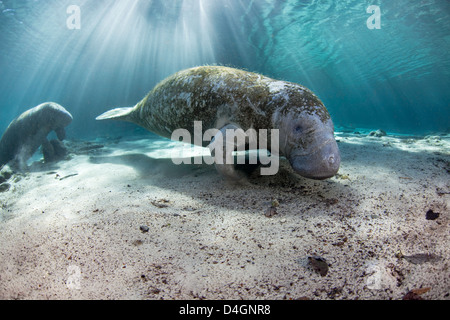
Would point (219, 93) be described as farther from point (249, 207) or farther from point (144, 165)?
point (144, 165)

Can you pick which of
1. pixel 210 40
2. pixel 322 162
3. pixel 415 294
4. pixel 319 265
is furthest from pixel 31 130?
pixel 210 40

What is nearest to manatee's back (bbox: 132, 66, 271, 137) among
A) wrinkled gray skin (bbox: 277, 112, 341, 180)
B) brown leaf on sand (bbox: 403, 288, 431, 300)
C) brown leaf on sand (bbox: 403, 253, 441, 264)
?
wrinkled gray skin (bbox: 277, 112, 341, 180)

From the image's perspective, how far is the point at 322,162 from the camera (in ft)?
8.71

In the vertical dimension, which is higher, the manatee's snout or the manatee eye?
the manatee eye

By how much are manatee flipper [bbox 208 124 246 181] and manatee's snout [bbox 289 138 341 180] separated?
3.64 ft

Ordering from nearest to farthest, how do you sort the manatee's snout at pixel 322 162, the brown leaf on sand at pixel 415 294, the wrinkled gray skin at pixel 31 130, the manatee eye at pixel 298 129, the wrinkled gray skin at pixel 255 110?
the brown leaf on sand at pixel 415 294 → the manatee's snout at pixel 322 162 → the wrinkled gray skin at pixel 255 110 → the manatee eye at pixel 298 129 → the wrinkled gray skin at pixel 31 130

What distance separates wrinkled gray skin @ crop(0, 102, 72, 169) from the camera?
8172mm

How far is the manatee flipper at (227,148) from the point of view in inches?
137

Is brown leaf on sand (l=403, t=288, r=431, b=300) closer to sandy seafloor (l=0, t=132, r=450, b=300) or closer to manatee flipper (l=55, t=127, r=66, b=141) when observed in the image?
sandy seafloor (l=0, t=132, r=450, b=300)

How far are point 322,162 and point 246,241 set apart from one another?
1.41 m

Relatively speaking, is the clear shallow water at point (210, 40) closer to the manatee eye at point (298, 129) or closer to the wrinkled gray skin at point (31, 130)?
the wrinkled gray skin at point (31, 130)

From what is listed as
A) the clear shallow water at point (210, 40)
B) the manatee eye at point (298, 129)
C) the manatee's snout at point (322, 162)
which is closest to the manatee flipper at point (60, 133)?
the clear shallow water at point (210, 40)

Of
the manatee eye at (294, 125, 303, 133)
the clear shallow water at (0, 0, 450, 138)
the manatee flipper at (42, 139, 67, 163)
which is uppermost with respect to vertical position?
the clear shallow water at (0, 0, 450, 138)

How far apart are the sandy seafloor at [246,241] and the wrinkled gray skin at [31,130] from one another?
6013mm
